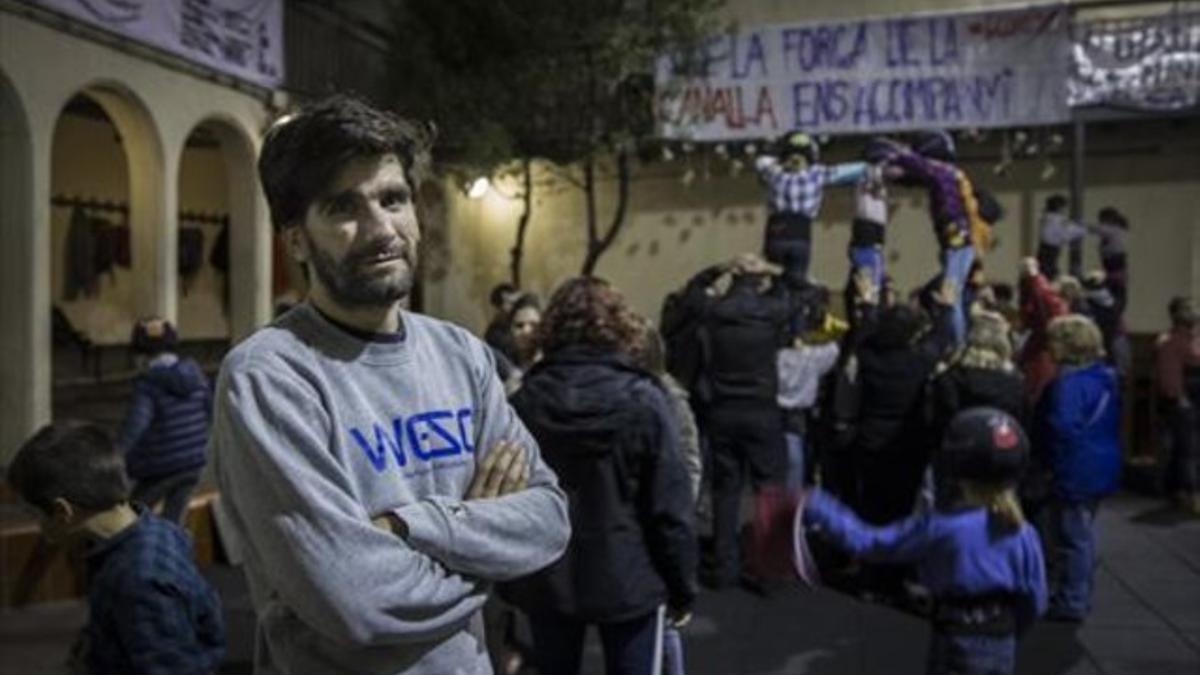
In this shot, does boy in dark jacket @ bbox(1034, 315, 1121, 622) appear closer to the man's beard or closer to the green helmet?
the green helmet

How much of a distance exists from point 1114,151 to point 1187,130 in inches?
31.0

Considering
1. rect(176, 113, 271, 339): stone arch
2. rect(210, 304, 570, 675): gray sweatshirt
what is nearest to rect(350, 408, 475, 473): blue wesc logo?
rect(210, 304, 570, 675): gray sweatshirt

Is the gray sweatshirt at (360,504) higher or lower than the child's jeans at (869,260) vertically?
lower

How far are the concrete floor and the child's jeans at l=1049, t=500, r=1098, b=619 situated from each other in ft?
Answer: 0.39

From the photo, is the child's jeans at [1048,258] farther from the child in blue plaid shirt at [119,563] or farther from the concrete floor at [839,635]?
the child in blue plaid shirt at [119,563]

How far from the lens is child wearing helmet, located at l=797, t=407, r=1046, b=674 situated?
3426 mm

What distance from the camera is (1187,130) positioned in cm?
1291

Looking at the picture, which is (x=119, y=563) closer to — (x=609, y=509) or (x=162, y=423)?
(x=609, y=509)

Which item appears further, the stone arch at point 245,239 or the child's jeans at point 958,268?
the stone arch at point 245,239

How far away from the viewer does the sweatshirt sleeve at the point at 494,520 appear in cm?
176

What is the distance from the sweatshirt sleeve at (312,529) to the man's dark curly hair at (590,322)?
2.02 m

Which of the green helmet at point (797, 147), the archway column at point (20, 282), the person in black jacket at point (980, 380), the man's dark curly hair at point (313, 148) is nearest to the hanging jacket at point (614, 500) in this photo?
the man's dark curly hair at point (313, 148)

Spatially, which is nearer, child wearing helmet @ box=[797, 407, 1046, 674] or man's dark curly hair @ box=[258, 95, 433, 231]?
man's dark curly hair @ box=[258, 95, 433, 231]

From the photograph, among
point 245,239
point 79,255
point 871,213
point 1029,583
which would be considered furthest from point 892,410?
point 79,255
